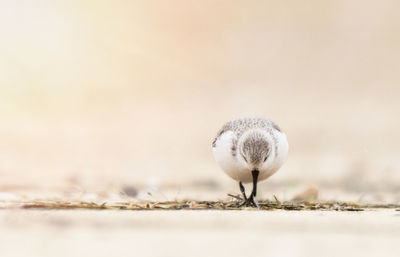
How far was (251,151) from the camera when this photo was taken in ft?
20.6

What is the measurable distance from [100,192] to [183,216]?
175 centimetres

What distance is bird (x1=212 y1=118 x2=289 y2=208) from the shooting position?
6.29 metres

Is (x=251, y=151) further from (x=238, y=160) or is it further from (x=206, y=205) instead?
(x=206, y=205)

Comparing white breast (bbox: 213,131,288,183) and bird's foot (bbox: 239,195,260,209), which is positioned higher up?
white breast (bbox: 213,131,288,183)

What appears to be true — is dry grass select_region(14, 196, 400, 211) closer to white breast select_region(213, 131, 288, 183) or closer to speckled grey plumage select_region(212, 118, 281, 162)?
white breast select_region(213, 131, 288, 183)

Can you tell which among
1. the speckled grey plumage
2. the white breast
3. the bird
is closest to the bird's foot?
the bird

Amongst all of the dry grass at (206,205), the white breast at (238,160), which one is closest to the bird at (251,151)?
the white breast at (238,160)

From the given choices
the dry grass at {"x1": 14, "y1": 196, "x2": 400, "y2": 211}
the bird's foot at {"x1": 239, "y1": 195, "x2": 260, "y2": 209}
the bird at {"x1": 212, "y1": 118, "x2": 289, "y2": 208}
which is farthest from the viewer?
the bird's foot at {"x1": 239, "y1": 195, "x2": 260, "y2": 209}

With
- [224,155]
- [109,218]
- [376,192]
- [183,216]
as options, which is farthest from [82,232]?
[376,192]

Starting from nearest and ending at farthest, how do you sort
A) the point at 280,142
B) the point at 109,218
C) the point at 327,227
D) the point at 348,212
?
the point at 327,227
the point at 109,218
the point at 348,212
the point at 280,142

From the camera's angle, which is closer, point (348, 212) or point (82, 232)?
point (82, 232)

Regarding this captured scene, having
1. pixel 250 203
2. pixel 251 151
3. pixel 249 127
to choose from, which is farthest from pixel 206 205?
pixel 249 127

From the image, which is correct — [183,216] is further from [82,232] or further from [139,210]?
[82,232]

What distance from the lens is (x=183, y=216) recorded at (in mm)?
5504
